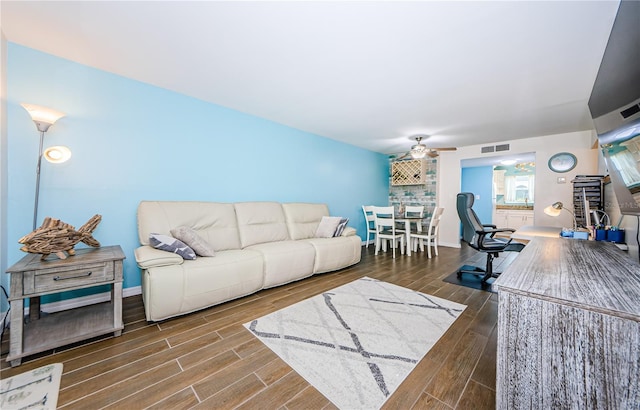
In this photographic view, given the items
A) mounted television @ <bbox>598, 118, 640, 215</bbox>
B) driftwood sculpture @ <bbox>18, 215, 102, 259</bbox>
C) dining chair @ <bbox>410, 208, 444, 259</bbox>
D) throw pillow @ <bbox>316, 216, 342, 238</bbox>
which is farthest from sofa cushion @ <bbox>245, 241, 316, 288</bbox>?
mounted television @ <bbox>598, 118, 640, 215</bbox>

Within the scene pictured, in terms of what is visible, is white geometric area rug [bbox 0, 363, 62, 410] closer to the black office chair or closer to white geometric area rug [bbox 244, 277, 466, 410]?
white geometric area rug [bbox 244, 277, 466, 410]

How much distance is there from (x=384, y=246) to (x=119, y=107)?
4707 millimetres

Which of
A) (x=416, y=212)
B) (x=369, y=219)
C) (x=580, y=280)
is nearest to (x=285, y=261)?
(x=580, y=280)

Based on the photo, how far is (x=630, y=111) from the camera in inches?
43.4

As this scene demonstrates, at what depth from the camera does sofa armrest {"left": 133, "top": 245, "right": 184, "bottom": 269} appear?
1935 mm

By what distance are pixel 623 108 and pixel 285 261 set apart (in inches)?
111

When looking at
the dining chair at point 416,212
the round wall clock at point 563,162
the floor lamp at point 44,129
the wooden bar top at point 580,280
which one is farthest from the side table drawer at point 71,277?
the round wall clock at point 563,162

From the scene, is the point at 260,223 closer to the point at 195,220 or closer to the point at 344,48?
the point at 195,220

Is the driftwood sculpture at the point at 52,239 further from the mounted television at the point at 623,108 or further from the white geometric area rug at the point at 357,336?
the mounted television at the point at 623,108

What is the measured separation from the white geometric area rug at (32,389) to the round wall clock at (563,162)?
668cm

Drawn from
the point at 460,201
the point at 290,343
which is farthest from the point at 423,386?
the point at 460,201

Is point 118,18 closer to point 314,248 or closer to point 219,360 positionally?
point 219,360

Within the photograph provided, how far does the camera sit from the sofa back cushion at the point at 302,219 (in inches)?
144

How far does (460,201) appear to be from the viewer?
3.21 metres
